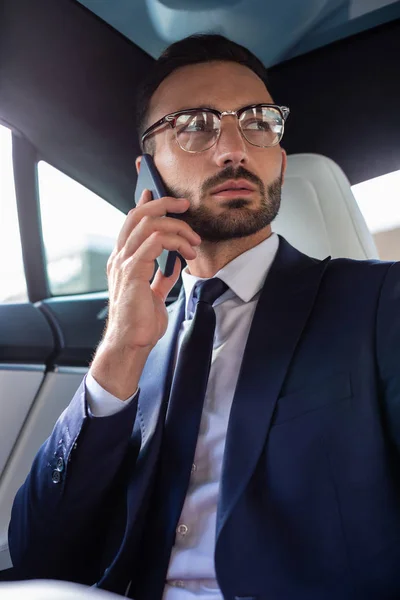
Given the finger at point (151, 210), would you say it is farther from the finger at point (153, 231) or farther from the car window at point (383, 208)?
the car window at point (383, 208)

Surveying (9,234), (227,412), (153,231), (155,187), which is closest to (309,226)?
(155,187)

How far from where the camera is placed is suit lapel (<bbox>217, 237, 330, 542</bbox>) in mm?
912

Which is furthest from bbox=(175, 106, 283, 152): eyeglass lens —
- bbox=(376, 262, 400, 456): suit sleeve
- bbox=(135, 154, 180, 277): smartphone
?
bbox=(376, 262, 400, 456): suit sleeve

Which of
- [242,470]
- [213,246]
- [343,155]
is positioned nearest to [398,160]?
[343,155]

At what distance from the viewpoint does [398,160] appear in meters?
2.00

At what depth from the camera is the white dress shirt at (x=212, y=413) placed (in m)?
0.97

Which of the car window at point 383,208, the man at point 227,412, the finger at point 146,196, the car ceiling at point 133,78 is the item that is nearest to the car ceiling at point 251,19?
the car ceiling at point 133,78

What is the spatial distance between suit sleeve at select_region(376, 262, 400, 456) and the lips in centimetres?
39

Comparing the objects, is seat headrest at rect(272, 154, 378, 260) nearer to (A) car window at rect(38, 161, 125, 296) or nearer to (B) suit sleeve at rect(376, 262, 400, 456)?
(B) suit sleeve at rect(376, 262, 400, 456)

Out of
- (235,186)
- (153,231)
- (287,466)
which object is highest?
(235,186)

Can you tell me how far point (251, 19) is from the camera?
1.76 m

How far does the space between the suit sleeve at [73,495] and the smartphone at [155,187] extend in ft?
1.04

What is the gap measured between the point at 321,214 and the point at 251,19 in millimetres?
741

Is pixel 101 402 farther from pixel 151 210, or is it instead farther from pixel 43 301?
pixel 43 301
